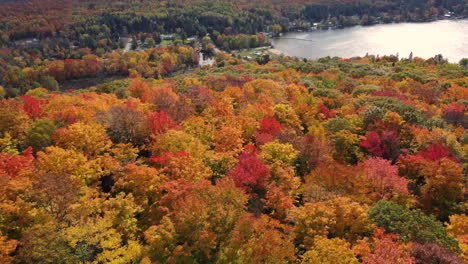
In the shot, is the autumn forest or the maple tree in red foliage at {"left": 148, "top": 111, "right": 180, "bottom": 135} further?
the maple tree in red foliage at {"left": 148, "top": 111, "right": 180, "bottom": 135}

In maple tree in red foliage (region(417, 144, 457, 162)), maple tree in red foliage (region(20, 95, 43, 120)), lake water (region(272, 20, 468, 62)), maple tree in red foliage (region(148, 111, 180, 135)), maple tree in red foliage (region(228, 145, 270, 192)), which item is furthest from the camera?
lake water (region(272, 20, 468, 62))

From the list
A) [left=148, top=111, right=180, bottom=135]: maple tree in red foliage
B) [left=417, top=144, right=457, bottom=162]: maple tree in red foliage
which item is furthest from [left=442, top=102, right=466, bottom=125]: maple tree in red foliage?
[left=148, top=111, right=180, bottom=135]: maple tree in red foliage

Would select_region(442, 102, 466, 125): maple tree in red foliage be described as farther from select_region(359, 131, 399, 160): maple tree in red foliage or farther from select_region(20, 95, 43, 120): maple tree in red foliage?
select_region(20, 95, 43, 120): maple tree in red foliage

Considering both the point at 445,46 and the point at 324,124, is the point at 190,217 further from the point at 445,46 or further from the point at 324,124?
the point at 445,46

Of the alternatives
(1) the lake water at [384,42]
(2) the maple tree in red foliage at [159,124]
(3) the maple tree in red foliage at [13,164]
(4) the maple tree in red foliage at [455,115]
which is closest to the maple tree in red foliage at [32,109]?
(3) the maple tree in red foliage at [13,164]

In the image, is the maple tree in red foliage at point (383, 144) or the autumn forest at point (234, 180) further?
the maple tree in red foliage at point (383, 144)

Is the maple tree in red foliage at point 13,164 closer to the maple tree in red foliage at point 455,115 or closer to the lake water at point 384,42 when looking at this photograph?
the maple tree in red foliage at point 455,115

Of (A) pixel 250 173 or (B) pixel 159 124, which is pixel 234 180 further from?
(B) pixel 159 124

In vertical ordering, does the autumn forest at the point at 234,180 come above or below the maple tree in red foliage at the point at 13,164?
below

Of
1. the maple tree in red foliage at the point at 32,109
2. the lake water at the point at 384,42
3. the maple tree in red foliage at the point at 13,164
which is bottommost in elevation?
the lake water at the point at 384,42
